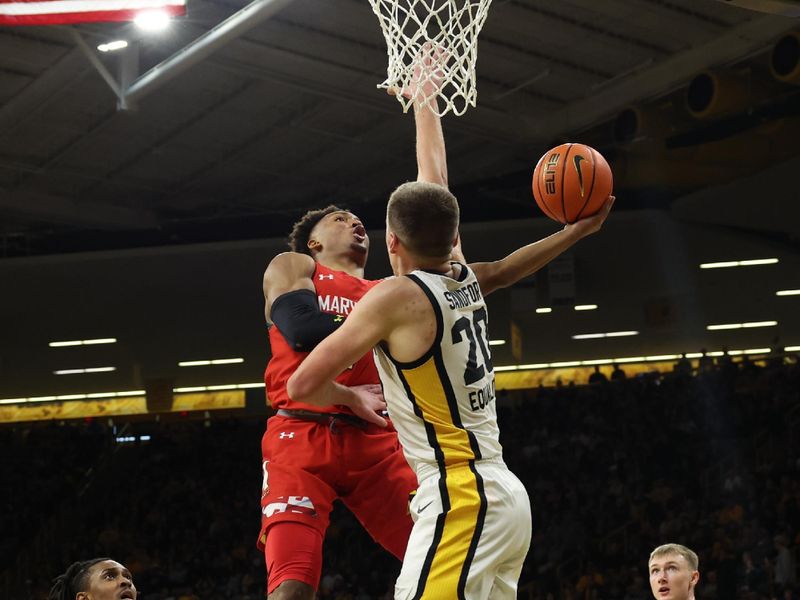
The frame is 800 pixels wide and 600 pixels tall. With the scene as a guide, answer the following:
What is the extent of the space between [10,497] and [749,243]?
13732 mm

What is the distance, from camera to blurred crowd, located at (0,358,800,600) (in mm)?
15062

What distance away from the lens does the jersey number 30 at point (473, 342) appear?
3338mm

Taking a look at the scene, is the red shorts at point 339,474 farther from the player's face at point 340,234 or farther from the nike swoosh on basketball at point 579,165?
the nike swoosh on basketball at point 579,165

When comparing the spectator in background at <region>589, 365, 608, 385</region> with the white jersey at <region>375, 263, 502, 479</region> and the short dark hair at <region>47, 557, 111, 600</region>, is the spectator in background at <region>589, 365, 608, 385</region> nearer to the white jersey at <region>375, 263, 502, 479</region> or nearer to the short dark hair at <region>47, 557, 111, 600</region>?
the short dark hair at <region>47, 557, 111, 600</region>

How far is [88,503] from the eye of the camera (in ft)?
69.0

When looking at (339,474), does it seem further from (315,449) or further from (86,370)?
(86,370)

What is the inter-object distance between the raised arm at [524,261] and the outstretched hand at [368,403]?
623 millimetres

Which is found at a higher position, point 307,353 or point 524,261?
point 524,261

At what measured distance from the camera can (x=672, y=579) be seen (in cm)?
551

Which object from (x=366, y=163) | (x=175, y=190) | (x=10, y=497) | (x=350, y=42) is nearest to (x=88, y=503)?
(x=10, y=497)

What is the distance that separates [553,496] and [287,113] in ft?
23.1

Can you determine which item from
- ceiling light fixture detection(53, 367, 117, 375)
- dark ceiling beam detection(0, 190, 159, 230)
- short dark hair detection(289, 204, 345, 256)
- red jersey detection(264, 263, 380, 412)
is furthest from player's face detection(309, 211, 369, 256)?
ceiling light fixture detection(53, 367, 117, 375)

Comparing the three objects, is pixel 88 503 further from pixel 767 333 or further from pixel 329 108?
pixel 767 333

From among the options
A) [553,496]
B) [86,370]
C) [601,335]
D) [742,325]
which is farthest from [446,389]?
[86,370]
